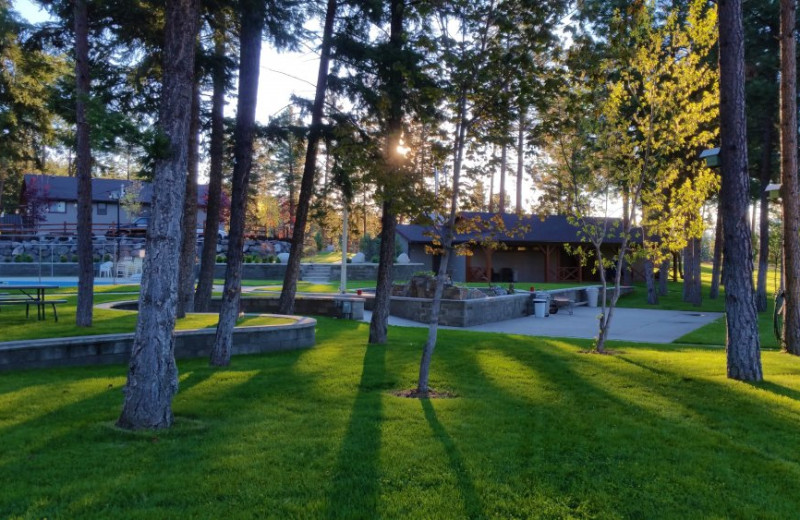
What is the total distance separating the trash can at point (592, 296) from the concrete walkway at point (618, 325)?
3.05 metres

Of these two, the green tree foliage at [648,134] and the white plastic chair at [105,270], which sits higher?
the green tree foliage at [648,134]

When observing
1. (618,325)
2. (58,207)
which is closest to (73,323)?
(618,325)

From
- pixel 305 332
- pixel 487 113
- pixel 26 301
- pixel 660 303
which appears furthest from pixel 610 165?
pixel 660 303

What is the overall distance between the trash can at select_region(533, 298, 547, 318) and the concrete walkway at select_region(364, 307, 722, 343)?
1.05 ft

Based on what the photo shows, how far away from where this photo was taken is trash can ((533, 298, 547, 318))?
20.7 metres

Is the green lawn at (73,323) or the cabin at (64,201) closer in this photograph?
the green lawn at (73,323)

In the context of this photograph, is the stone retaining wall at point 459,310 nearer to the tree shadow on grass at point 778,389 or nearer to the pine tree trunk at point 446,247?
the pine tree trunk at point 446,247

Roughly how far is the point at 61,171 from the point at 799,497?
68.9 meters

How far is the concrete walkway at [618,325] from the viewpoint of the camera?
15539 mm

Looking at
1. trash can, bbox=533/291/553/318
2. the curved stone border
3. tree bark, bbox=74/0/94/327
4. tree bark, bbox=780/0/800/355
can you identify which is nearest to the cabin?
trash can, bbox=533/291/553/318

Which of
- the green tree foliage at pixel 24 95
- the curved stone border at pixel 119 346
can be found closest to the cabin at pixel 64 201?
the green tree foliage at pixel 24 95

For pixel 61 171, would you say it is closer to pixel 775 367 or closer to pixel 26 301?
pixel 26 301

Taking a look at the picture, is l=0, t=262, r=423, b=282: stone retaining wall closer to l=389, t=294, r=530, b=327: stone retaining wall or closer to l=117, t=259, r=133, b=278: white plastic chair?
l=117, t=259, r=133, b=278: white plastic chair

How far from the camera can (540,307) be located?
20.8 meters
